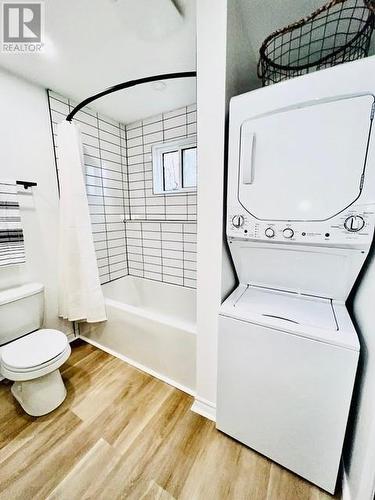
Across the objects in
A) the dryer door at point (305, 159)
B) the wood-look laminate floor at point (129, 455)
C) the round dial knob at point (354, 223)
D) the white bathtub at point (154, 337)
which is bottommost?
the wood-look laminate floor at point (129, 455)

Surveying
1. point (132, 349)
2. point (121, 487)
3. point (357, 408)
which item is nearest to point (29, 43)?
point (132, 349)

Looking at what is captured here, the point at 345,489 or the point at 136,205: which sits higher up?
the point at 136,205

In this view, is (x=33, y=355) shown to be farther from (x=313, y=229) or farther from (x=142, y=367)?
(x=313, y=229)

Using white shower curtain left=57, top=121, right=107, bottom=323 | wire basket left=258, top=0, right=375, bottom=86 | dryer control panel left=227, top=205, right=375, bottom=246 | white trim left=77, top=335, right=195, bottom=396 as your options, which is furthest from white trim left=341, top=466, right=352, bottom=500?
wire basket left=258, top=0, right=375, bottom=86

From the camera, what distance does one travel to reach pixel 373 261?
0.90m

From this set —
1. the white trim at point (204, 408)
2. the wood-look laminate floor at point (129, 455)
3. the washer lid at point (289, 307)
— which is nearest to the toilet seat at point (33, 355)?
the wood-look laminate floor at point (129, 455)

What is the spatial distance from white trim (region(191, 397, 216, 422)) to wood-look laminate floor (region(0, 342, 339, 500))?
4 cm

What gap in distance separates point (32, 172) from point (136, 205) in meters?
1.10

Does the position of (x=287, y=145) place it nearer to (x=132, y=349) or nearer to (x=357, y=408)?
(x=357, y=408)

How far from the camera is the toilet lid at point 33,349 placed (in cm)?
127

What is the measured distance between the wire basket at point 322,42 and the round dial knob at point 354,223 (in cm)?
83

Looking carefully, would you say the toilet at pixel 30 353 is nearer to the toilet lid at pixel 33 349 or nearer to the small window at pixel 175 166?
the toilet lid at pixel 33 349

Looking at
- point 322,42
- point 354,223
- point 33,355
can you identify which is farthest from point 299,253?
point 33,355

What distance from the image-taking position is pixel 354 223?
859 millimetres
